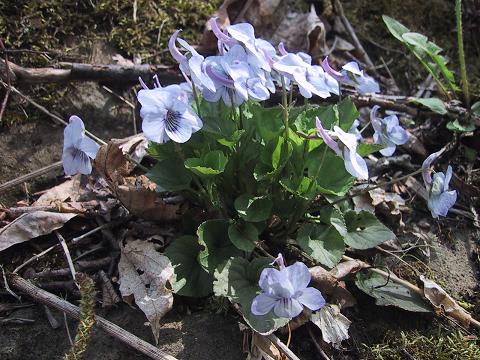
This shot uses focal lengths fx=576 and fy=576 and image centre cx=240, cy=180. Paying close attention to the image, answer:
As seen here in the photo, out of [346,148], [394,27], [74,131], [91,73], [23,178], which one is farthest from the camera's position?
[394,27]

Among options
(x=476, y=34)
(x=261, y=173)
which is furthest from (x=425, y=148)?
(x=261, y=173)

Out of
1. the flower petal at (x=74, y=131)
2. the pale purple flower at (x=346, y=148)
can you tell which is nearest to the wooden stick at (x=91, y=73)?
the flower petal at (x=74, y=131)

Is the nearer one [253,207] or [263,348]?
[263,348]

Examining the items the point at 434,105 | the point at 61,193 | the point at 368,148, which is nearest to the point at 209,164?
the point at 368,148

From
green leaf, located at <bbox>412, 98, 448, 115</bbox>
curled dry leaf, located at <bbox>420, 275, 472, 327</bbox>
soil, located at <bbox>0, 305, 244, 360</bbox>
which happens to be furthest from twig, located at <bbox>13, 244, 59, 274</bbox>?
green leaf, located at <bbox>412, 98, 448, 115</bbox>

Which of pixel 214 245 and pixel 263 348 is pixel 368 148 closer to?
pixel 214 245

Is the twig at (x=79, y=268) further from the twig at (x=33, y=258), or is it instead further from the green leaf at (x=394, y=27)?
the green leaf at (x=394, y=27)
